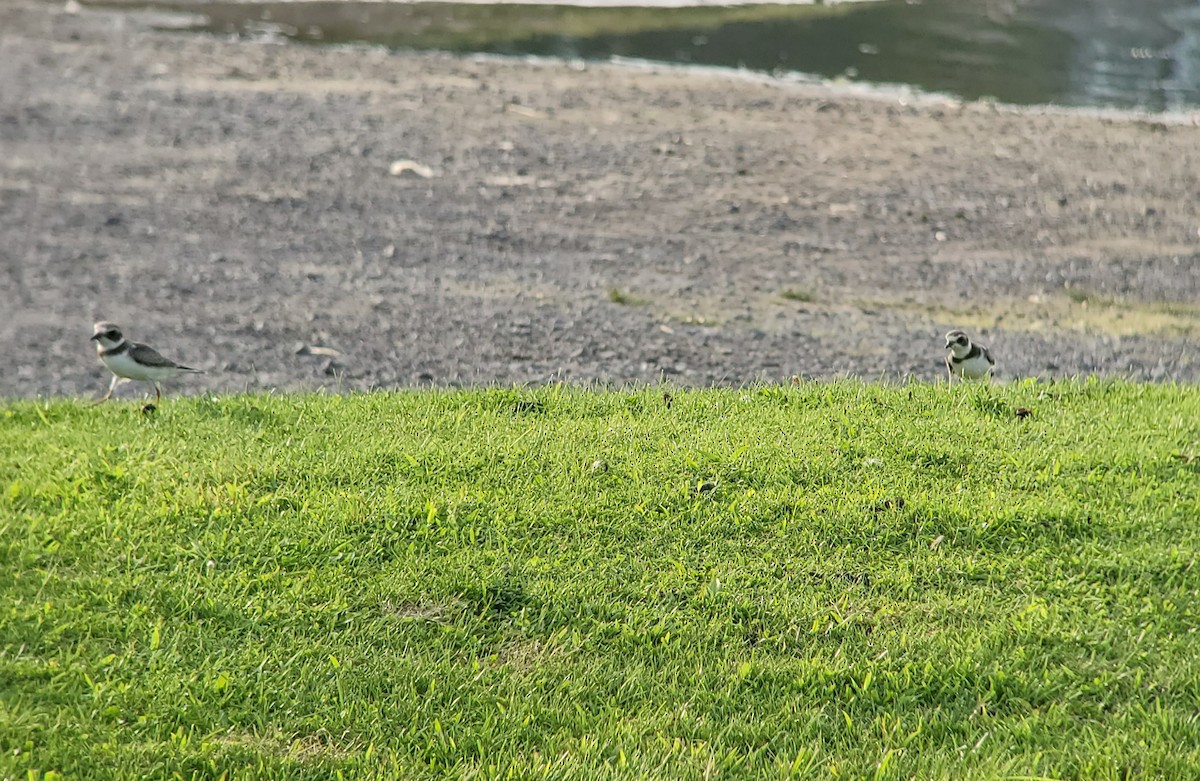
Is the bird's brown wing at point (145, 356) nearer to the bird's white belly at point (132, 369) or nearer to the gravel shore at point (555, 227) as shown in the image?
the bird's white belly at point (132, 369)

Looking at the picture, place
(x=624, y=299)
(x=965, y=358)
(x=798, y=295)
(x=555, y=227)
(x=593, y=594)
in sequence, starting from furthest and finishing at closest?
1. (x=555, y=227)
2. (x=798, y=295)
3. (x=624, y=299)
4. (x=965, y=358)
5. (x=593, y=594)

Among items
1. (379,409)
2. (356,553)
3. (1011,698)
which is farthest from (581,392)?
(1011,698)

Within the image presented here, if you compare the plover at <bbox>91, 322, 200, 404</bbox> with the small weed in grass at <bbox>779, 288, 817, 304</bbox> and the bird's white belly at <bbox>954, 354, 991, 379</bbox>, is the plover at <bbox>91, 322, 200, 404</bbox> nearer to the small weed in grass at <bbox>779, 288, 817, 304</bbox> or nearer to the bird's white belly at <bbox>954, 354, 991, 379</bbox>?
the bird's white belly at <bbox>954, 354, 991, 379</bbox>

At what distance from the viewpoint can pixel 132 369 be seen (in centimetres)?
575

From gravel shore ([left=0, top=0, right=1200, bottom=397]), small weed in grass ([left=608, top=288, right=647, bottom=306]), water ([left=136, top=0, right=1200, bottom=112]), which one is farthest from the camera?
water ([left=136, top=0, right=1200, bottom=112])

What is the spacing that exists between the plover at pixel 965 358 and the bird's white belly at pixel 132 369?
3.94 meters

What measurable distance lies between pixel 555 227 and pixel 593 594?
18.0 ft

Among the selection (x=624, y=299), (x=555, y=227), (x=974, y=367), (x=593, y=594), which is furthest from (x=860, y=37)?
(x=593, y=594)

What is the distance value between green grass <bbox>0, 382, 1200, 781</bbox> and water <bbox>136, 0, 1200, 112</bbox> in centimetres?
1129

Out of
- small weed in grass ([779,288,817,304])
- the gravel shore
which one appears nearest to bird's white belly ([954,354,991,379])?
the gravel shore

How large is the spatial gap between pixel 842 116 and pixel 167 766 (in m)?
11.2

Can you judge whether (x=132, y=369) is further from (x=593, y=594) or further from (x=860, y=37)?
(x=860, y=37)

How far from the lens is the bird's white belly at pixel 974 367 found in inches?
245

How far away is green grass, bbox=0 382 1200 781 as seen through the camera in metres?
3.67
